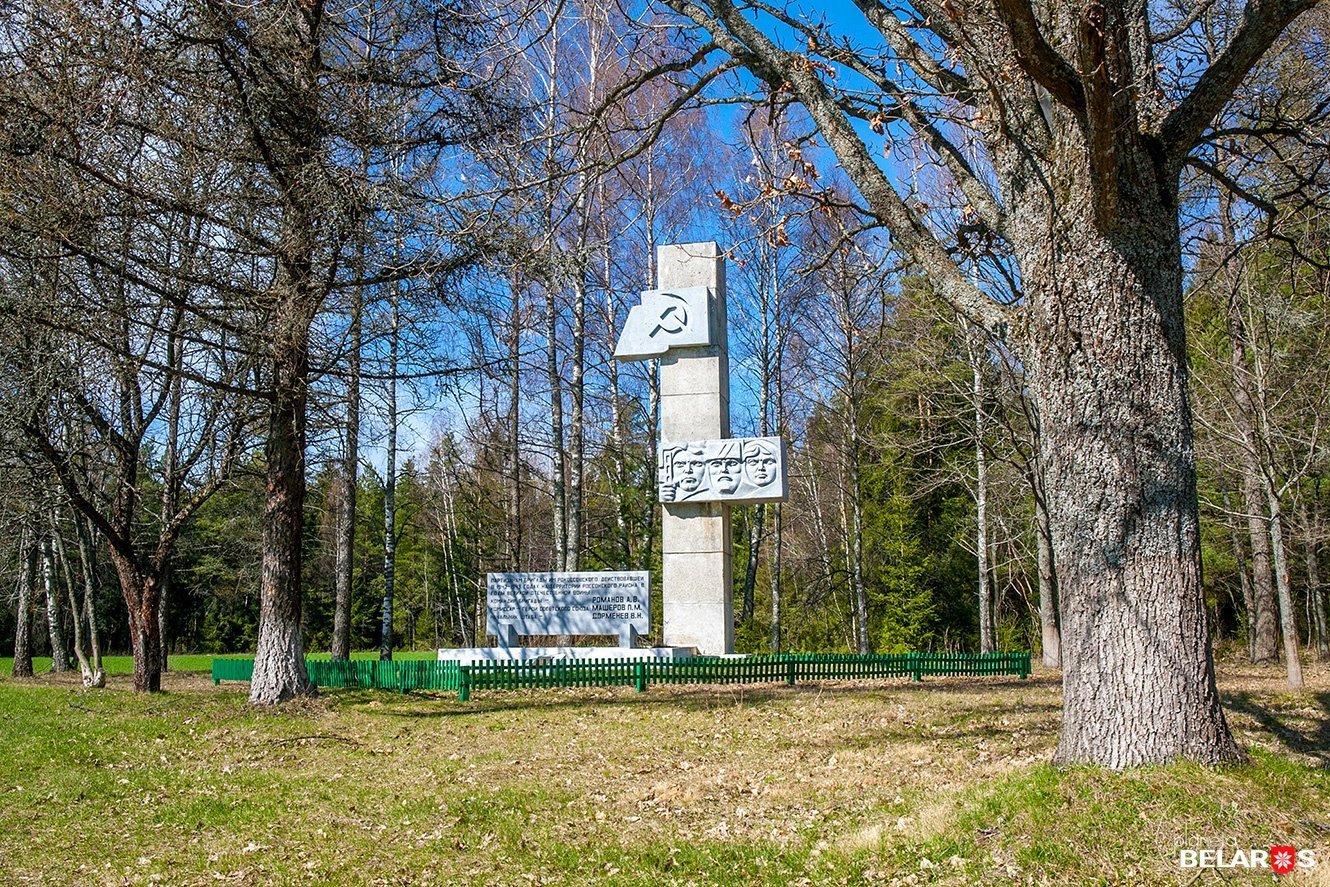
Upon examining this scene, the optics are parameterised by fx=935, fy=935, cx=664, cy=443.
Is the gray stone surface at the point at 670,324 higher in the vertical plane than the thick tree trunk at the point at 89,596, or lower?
higher

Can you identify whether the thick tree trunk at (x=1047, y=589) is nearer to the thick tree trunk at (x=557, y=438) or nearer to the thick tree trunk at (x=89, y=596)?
the thick tree trunk at (x=557, y=438)

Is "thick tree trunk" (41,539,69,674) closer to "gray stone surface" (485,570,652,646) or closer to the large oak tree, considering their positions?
"gray stone surface" (485,570,652,646)

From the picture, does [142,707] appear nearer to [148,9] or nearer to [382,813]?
[382,813]

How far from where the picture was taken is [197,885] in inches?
212

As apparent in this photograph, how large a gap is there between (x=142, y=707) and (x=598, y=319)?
1380 cm

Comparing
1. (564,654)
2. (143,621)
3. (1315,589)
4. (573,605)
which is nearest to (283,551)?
(143,621)

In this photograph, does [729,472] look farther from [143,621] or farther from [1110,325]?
[1110,325]

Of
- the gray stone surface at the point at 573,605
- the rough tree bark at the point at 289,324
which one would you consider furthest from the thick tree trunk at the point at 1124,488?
the gray stone surface at the point at 573,605

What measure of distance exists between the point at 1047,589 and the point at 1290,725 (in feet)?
27.0

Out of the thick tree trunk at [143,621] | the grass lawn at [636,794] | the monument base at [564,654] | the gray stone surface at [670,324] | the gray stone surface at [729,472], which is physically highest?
the gray stone surface at [670,324]

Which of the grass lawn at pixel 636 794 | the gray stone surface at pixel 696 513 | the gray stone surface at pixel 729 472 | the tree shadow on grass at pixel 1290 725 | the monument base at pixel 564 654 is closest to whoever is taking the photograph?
the grass lawn at pixel 636 794

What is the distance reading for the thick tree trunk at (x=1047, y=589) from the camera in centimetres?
1659

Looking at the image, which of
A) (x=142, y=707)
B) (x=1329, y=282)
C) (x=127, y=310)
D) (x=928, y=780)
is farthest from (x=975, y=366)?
(x=142, y=707)

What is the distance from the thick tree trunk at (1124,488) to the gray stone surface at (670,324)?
12.3 meters
